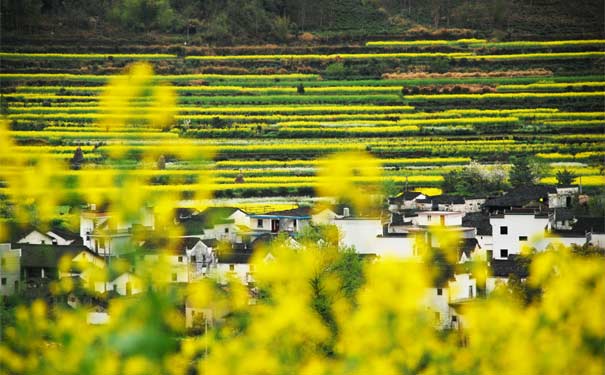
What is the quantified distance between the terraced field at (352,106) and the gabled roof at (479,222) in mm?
2040

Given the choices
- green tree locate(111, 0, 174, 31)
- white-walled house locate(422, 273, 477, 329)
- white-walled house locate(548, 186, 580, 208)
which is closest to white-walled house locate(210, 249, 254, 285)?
white-walled house locate(422, 273, 477, 329)

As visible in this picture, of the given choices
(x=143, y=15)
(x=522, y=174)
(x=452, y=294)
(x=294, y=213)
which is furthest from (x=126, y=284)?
(x=143, y=15)

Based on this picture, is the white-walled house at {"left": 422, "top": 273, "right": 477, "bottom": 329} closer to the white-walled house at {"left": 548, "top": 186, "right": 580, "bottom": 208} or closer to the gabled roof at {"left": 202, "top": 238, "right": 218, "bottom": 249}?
the gabled roof at {"left": 202, "top": 238, "right": 218, "bottom": 249}

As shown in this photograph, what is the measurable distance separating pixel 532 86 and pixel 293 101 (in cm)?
318

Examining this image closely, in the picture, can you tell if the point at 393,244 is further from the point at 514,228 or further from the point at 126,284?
the point at 126,284

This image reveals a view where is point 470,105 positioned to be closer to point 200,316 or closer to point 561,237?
point 561,237

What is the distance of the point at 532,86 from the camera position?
19.1 meters

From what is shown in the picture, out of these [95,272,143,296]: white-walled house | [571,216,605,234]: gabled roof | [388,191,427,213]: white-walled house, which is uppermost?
[95,272,143,296]: white-walled house

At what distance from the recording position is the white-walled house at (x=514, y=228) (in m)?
10.4

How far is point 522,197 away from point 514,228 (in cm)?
128

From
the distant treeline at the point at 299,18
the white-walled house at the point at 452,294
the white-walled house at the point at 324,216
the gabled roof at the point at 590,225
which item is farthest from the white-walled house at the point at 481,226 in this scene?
the distant treeline at the point at 299,18

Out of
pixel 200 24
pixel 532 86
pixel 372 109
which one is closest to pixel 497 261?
pixel 372 109

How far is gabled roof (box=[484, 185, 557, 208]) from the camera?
11.7 metres

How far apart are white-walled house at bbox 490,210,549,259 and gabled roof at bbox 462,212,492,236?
66 millimetres
